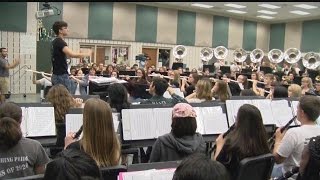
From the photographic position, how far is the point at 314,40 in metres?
22.0

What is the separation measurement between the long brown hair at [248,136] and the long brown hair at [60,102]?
2.05 metres

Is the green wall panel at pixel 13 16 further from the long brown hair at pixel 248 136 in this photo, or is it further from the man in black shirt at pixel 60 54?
the long brown hair at pixel 248 136

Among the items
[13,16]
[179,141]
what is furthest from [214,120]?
[13,16]

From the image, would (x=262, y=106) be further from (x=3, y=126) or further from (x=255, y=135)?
(x=3, y=126)

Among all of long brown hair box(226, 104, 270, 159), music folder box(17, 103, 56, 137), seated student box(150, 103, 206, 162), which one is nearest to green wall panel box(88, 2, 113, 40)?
music folder box(17, 103, 56, 137)

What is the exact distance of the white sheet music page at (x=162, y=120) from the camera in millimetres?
4215

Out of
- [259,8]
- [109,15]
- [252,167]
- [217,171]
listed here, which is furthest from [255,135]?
[259,8]

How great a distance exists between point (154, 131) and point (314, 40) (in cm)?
2020

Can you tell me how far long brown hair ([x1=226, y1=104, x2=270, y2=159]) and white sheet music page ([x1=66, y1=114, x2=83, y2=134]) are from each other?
1606mm

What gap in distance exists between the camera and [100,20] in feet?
59.0

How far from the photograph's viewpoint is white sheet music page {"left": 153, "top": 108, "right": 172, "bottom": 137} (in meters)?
4.21

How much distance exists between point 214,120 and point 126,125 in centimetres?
114

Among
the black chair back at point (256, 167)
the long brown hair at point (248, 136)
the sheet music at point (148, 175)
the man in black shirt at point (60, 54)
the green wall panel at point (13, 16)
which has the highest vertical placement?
the green wall panel at point (13, 16)

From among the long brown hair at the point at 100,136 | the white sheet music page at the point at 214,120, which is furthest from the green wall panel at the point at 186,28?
the long brown hair at the point at 100,136
